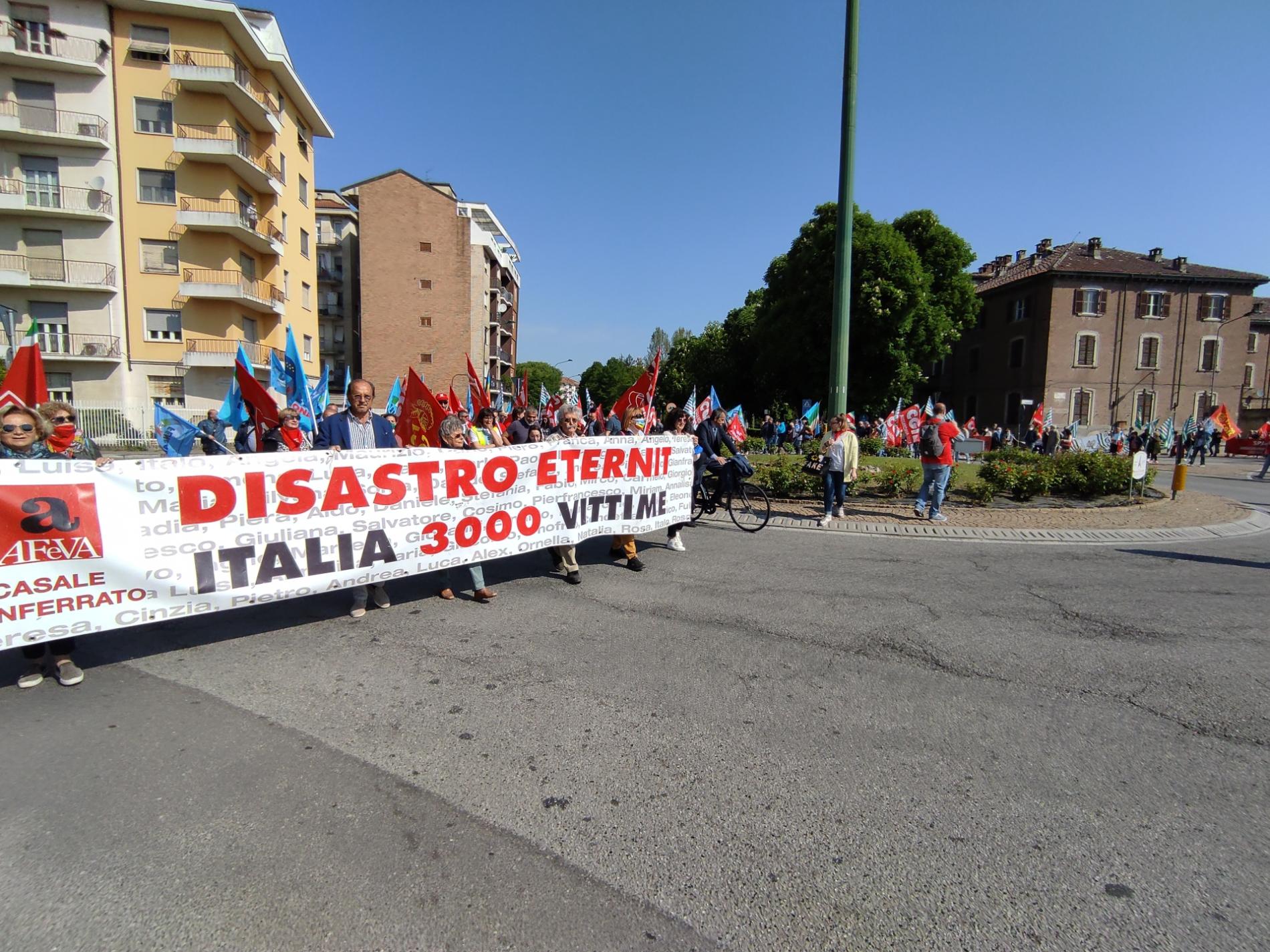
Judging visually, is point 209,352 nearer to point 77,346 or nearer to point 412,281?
point 77,346

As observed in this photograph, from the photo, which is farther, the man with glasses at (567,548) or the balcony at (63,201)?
the balcony at (63,201)

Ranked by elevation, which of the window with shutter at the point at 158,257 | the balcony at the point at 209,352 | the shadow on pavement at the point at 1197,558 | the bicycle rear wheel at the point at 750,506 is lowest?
the shadow on pavement at the point at 1197,558

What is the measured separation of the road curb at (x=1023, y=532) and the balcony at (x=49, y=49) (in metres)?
36.0

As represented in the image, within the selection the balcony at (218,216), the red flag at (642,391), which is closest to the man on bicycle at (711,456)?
the red flag at (642,391)

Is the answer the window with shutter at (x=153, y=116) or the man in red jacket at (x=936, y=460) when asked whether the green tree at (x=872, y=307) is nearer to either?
the man in red jacket at (x=936, y=460)

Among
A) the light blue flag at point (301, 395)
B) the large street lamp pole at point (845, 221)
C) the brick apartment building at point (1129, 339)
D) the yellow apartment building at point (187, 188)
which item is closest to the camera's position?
the light blue flag at point (301, 395)

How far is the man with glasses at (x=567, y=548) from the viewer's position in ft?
22.5

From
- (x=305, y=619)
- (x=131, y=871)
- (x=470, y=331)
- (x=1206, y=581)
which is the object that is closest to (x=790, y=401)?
(x=470, y=331)

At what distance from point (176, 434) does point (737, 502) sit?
9832mm

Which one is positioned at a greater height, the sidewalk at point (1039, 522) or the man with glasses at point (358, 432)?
the man with glasses at point (358, 432)

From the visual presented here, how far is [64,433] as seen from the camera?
5172mm

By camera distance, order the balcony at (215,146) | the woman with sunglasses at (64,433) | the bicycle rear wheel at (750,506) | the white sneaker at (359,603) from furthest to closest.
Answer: the balcony at (215,146) < the bicycle rear wheel at (750,506) < the white sneaker at (359,603) < the woman with sunglasses at (64,433)

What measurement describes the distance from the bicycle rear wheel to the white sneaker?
18.5ft

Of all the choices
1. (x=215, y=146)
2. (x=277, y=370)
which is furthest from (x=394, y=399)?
(x=215, y=146)
